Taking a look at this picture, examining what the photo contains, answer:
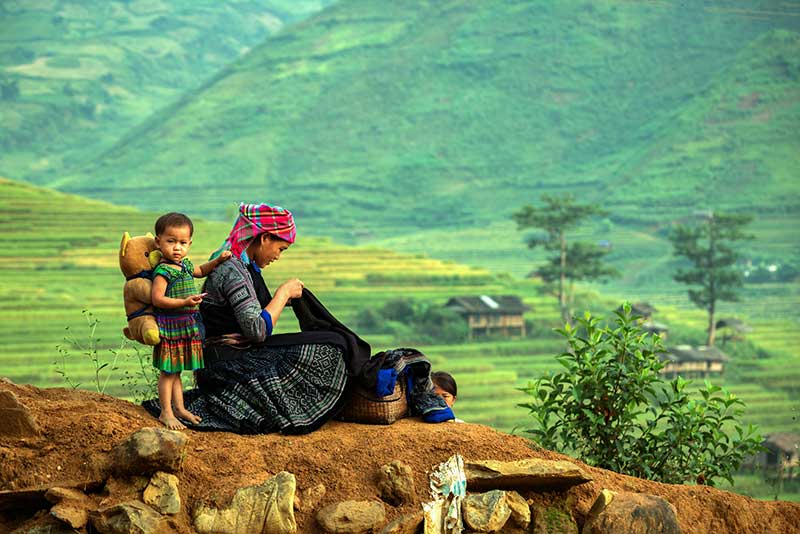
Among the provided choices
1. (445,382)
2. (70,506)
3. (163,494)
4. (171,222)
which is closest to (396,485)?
(163,494)

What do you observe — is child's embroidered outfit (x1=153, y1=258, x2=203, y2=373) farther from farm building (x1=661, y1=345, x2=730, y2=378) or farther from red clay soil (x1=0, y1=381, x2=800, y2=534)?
farm building (x1=661, y1=345, x2=730, y2=378)

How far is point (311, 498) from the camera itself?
15.1 feet

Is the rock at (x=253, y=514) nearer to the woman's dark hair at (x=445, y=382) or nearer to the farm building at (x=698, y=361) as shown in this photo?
the woman's dark hair at (x=445, y=382)

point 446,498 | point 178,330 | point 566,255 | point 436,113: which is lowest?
point 446,498

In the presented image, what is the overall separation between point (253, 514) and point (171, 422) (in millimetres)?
693

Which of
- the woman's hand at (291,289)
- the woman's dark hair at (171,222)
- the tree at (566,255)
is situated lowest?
the woman's hand at (291,289)

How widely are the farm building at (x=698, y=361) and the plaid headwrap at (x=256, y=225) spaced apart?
4209 cm

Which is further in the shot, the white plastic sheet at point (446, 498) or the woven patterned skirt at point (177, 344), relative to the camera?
the woven patterned skirt at point (177, 344)

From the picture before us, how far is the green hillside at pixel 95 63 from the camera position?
3917 inches

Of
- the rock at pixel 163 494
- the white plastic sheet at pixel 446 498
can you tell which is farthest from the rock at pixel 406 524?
the rock at pixel 163 494

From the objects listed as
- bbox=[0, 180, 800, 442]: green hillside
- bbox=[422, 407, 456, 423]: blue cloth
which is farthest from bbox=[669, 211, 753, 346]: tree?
bbox=[422, 407, 456, 423]: blue cloth

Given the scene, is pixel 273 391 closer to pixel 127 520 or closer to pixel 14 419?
pixel 127 520

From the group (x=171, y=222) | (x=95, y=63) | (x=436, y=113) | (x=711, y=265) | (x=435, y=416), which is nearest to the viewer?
(x=171, y=222)

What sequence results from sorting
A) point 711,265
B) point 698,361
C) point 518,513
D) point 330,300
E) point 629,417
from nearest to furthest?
point 518,513 < point 629,417 < point 698,361 < point 330,300 < point 711,265
